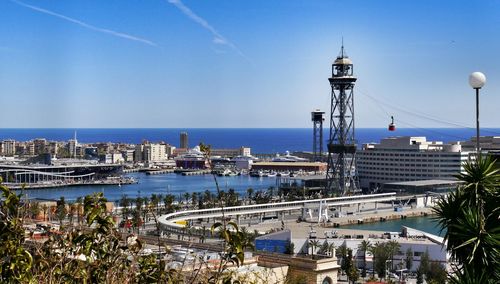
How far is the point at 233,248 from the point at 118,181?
47633 millimetres

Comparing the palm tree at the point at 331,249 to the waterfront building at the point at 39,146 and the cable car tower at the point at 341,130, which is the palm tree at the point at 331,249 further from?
the waterfront building at the point at 39,146

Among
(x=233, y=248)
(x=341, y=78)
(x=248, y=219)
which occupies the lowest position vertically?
(x=248, y=219)

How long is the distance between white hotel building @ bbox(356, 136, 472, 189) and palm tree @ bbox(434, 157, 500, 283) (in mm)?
34291

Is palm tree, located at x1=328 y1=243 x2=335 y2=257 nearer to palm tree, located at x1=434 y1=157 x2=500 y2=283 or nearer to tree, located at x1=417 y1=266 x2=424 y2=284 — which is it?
tree, located at x1=417 y1=266 x2=424 y2=284

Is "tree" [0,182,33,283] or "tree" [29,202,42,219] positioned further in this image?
"tree" [29,202,42,219]

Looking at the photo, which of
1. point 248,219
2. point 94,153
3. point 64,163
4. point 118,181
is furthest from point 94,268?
point 94,153

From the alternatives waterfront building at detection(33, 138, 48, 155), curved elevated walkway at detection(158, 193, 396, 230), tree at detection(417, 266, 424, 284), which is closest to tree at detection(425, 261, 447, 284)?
tree at detection(417, 266, 424, 284)

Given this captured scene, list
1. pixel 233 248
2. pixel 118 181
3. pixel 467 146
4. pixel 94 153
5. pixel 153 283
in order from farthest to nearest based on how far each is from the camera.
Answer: pixel 94 153, pixel 118 181, pixel 467 146, pixel 153 283, pixel 233 248

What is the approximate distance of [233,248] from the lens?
2.34 meters

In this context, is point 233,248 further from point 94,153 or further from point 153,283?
point 94,153

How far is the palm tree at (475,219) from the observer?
338 centimetres

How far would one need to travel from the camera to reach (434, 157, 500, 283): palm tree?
3383 millimetres

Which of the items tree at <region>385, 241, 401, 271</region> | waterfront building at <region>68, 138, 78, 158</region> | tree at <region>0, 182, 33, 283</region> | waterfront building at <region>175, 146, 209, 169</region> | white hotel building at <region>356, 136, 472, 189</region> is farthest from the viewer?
waterfront building at <region>68, 138, 78, 158</region>

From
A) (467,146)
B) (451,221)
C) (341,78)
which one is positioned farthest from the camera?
(467,146)
